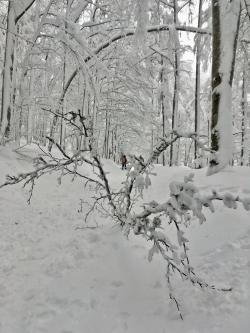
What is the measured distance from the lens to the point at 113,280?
3441mm

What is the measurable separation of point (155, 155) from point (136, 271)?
1255mm

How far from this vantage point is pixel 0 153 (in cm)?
827

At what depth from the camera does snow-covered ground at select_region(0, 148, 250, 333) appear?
2.79 meters

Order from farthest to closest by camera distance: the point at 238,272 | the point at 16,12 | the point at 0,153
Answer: the point at 16,12 < the point at 0,153 < the point at 238,272

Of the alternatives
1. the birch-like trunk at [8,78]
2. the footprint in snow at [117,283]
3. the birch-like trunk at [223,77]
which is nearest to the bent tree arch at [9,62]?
the birch-like trunk at [8,78]

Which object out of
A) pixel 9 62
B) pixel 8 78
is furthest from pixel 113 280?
pixel 9 62

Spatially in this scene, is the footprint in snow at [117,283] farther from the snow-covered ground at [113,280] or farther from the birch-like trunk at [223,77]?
the birch-like trunk at [223,77]

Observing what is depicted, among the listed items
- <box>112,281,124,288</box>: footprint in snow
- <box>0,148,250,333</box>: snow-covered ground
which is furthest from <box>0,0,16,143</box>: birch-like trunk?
<box>112,281,124,288</box>: footprint in snow

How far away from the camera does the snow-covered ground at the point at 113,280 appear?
279 cm

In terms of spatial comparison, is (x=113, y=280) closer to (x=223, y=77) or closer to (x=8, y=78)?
(x=223, y=77)

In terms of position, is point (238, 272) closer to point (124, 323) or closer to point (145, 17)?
point (124, 323)

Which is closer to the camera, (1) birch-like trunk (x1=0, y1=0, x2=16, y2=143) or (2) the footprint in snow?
(2) the footprint in snow

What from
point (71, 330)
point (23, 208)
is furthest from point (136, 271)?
point (23, 208)

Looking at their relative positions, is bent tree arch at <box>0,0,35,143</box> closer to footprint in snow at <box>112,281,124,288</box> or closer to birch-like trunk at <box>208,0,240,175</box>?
birch-like trunk at <box>208,0,240,175</box>
